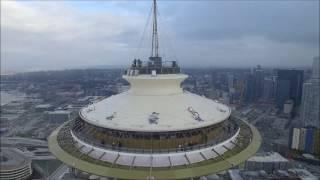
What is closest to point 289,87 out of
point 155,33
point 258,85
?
point 258,85

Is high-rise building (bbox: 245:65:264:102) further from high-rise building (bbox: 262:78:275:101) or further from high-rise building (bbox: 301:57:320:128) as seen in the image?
high-rise building (bbox: 301:57:320:128)

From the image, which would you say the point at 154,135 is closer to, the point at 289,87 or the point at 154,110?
the point at 154,110

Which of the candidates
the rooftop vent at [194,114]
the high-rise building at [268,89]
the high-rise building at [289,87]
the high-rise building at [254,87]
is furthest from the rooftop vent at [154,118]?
the high-rise building at [254,87]

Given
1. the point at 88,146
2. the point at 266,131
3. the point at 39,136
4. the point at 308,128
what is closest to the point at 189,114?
the point at 88,146

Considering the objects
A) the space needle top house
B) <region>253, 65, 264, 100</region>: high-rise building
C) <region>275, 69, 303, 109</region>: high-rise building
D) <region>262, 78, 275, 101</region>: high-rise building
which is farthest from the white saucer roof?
<region>253, 65, 264, 100</region>: high-rise building

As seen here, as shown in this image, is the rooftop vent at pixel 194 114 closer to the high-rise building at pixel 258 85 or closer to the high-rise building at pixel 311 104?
the high-rise building at pixel 311 104

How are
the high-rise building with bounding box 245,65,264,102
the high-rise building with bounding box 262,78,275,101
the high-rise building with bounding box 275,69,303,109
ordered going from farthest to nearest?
the high-rise building with bounding box 245,65,264,102 < the high-rise building with bounding box 262,78,275,101 < the high-rise building with bounding box 275,69,303,109
